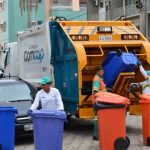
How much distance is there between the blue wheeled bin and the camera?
11.2m

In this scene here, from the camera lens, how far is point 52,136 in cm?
796

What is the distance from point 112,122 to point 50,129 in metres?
1.44

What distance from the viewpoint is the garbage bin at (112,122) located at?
8.95m

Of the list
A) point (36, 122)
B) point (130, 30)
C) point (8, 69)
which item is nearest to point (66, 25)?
point (130, 30)

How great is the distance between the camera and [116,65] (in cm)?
1148

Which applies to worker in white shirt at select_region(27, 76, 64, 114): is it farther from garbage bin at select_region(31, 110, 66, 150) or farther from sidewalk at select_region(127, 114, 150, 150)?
sidewalk at select_region(127, 114, 150, 150)

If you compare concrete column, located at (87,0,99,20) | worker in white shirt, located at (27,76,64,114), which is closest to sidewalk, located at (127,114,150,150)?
worker in white shirt, located at (27,76,64,114)

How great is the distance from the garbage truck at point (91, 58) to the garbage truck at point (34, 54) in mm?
737

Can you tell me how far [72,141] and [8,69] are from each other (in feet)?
35.7

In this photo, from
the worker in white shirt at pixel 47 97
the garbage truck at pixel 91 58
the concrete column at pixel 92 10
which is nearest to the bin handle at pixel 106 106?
the worker in white shirt at pixel 47 97

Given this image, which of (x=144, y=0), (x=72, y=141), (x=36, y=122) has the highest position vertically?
(x=144, y=0)

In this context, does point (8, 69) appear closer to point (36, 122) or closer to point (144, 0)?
point (144, 0)

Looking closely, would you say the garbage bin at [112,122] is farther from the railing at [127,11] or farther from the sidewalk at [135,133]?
the railing at [127,11]

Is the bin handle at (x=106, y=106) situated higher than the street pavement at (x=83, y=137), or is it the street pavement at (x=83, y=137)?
the bin handle at (x=106, y=106)
